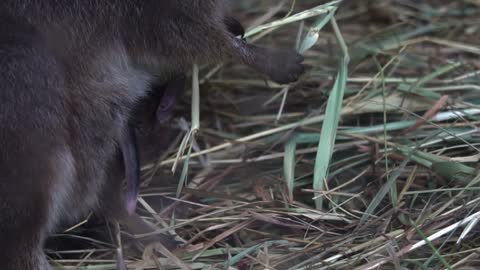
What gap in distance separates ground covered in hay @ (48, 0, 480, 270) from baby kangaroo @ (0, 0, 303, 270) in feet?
0.75

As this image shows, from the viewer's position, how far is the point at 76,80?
120 inches

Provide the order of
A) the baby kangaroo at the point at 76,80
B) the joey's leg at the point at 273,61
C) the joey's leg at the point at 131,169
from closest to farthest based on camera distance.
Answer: the baby kangaroo at the point at 76,80, the joey's leg at the point at 131,169, the joey's leg at the point at 273,61

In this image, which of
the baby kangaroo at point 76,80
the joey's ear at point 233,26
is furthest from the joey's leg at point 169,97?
the joey's ear at point 233,26

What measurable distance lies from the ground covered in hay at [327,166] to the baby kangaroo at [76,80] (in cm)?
23

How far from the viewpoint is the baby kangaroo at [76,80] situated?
2.82m

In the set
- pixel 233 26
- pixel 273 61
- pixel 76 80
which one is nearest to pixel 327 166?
pixel 273 61

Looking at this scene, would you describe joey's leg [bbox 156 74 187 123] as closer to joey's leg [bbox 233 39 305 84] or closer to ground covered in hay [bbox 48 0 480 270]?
ground covered in hay [bbox 48 0 480 270]

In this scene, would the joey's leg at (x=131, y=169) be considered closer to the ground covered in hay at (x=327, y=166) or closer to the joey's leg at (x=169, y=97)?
the ground covered in hay at (x=327, y=166)

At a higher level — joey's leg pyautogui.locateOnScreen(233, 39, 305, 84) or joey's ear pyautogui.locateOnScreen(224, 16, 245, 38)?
joey's ear pyautogui.locateOnScreen(224, 16, 245, 38)

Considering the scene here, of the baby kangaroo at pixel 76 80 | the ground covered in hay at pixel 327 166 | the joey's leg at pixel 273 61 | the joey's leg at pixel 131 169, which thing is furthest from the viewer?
the joey's leg at pixel 273 61

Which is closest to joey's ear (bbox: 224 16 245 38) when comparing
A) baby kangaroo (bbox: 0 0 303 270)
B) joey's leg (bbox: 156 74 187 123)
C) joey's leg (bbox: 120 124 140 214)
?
baby kangaroo (bbox: 0 0 303 270)

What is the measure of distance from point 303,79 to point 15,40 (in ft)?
4.96

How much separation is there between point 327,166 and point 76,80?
40.2 inches

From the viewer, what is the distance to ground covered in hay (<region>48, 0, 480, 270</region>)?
10.00ft
